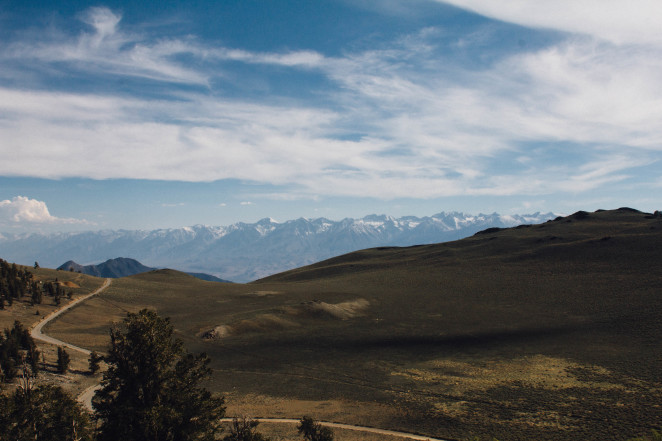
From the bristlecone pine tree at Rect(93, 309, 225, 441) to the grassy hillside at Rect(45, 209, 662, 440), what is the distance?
67.8 ft

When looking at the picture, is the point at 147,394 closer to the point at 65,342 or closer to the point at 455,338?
the point at 65,342

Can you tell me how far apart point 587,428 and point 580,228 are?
138 m

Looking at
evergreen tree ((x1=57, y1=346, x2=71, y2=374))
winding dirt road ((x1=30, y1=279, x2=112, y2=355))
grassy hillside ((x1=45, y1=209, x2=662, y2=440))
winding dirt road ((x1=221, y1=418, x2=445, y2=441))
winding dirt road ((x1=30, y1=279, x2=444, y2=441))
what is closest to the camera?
winding dirt road ((x1=221, y1=418, x2=445, y2=441))

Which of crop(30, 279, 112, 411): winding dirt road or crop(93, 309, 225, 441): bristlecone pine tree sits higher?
crop(93, 309, 225, 441): bristlecone pine tree

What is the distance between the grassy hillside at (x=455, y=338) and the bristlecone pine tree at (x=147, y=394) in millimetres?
20655

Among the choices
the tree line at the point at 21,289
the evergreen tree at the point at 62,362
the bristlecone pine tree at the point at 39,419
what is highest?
the tree line at the point at 21,289

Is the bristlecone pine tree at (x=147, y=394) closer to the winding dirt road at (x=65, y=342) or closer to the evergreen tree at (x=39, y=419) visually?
the evergreen tree at (x=39, y=419)

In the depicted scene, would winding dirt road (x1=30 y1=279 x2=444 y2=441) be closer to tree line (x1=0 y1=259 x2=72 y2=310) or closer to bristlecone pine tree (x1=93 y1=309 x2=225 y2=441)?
bristlecone pine tree (x1=93 y1=309 x2=225 y2=441)

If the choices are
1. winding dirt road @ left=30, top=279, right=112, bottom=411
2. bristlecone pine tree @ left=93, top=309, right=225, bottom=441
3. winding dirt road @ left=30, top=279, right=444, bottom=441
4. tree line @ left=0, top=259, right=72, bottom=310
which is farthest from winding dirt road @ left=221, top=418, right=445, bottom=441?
tree line @ left=0, top=259, right=72, bottom=310

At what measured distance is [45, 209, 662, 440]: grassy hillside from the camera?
38.1 meters

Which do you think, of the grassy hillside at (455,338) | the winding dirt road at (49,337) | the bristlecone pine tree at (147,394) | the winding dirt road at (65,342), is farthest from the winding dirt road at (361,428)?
the winding dirt road at (49,337)

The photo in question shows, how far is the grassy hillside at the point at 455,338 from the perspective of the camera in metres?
38.1

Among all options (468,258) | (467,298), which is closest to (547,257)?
(468,258)

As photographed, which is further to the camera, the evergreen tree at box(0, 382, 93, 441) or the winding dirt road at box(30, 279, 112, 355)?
the winding dirt road at box(30, 279, 112, 355)
